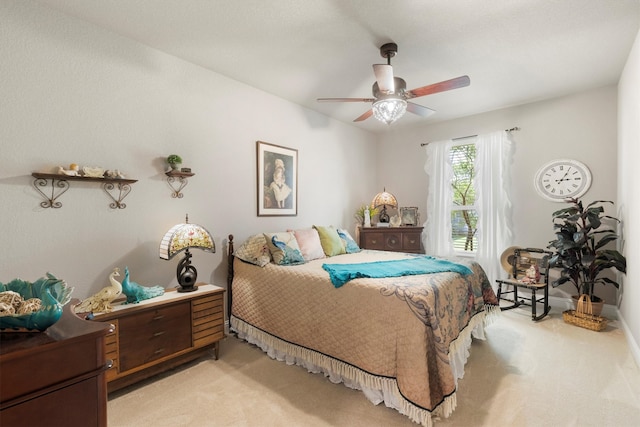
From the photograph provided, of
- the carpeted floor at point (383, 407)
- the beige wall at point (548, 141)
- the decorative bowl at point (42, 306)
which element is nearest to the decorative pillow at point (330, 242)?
the carpeted floor at point (383, 407)

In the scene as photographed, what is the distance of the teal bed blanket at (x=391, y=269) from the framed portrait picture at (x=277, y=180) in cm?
139

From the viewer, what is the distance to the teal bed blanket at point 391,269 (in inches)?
88.9

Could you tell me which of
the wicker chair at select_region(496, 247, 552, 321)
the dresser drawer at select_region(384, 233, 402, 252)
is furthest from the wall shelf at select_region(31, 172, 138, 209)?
the wicker chair at select_region(496, 247, 552, 321)

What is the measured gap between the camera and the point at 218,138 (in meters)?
3.20

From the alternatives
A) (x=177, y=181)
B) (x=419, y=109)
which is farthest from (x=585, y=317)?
(x=177, y=181)

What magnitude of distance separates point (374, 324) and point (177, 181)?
7.34ft

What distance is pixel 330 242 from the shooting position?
139 inches

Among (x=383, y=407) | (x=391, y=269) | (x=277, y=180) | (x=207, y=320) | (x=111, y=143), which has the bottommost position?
(x=383, y=407)

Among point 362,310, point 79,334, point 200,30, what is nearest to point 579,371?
point 362,310

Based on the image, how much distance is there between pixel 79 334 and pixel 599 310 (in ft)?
14.9

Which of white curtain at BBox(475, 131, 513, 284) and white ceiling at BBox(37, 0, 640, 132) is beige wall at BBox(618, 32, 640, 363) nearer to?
white ceiling at BBox(37, 0, 640, 132)

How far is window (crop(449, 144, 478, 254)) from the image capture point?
456 centimetres

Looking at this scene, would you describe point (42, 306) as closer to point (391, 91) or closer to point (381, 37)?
point (391, 91)

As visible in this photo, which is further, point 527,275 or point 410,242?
point 410,242
